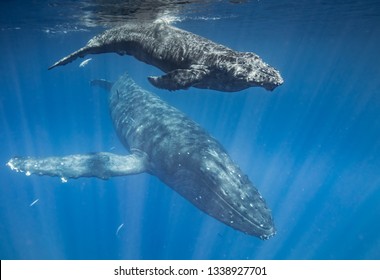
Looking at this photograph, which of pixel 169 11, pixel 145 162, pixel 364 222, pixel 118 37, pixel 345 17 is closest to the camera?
pixel 118 37

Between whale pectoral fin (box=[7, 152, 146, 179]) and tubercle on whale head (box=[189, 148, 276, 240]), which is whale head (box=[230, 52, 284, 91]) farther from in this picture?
whale pectoral fin (box=[7, 152, 146, 179])

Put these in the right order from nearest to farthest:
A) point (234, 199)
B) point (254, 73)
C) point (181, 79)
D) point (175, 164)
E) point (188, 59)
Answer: point (254, 73)
point (181, 79)
point (188, 59)
point (234, 199)
point (175, 164)

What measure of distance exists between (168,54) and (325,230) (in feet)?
66.3

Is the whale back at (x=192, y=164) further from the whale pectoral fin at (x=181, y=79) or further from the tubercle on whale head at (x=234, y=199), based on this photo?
the whale pectoral fin at (x=181, y=79)

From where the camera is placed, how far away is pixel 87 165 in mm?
13922

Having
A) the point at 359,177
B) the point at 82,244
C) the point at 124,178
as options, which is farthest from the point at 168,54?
the point at 359,177

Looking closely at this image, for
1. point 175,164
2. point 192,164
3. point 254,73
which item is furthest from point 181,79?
point 175,164

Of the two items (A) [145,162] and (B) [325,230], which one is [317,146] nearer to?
(B) [325,230]

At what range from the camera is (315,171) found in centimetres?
3147

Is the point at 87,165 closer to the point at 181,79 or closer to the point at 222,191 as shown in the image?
the point at 222,191

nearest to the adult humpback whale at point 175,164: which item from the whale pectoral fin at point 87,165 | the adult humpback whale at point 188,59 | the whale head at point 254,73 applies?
the whale pectoral fin at point 87,165

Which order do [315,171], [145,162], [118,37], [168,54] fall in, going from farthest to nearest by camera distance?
1. [315,171]
2. [145,162]
3. [118,37]
4. [168,54]

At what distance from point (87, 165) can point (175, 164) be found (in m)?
Answer: 3.91

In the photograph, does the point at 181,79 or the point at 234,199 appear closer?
the point at 181,79
